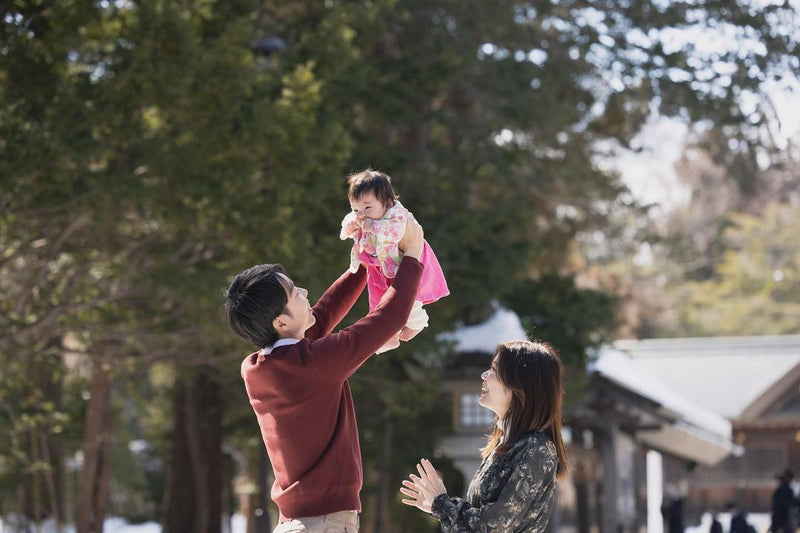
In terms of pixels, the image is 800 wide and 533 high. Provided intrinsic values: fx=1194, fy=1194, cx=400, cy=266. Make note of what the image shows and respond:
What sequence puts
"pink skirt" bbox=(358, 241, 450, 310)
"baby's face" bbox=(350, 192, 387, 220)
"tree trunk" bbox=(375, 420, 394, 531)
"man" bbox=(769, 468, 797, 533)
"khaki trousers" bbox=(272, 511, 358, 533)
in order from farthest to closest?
"man" bbox=(769, 468, 797, 533)
"tree trunk" bbox=(375, 420, 394, 531)
"pink skirt" bbox=(358, 241, 450, 310)
"baby's face" bbox=(350, 192, 387, 220)
"khaki trousers" bbox=(272, 511, 358, 533)

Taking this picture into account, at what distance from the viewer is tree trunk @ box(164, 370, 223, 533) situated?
19.0 meters

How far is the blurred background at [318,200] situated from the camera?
431 inches

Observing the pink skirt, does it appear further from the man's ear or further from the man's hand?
the man's ear

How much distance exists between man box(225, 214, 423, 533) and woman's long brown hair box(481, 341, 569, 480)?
1.31 ft

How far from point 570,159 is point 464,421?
14.7 feet

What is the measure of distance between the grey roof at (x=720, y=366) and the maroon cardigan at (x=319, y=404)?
1143 inches

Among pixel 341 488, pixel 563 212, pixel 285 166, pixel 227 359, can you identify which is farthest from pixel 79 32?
pixel 563 212

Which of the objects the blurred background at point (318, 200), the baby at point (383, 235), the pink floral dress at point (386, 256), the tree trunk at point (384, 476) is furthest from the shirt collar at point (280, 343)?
the tree trunk at point (384, 476)

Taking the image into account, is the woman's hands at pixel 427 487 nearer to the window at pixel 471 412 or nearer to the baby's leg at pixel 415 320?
the baby's leg at pixel 415 320

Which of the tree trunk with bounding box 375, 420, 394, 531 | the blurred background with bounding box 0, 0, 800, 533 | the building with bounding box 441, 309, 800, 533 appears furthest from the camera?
the building with bounding box 441, 309, 800, 533

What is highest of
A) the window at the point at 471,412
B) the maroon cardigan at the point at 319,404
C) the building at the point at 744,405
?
the building at the point at 744,405

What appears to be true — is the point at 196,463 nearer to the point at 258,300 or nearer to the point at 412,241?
the point at 258,300

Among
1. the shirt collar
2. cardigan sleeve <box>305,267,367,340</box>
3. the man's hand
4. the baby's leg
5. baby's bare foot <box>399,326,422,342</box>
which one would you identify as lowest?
the shirt collar

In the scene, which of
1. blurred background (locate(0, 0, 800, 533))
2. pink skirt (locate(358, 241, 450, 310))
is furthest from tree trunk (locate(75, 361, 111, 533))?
pink skirt (locate(358, 241, 450, 310))
